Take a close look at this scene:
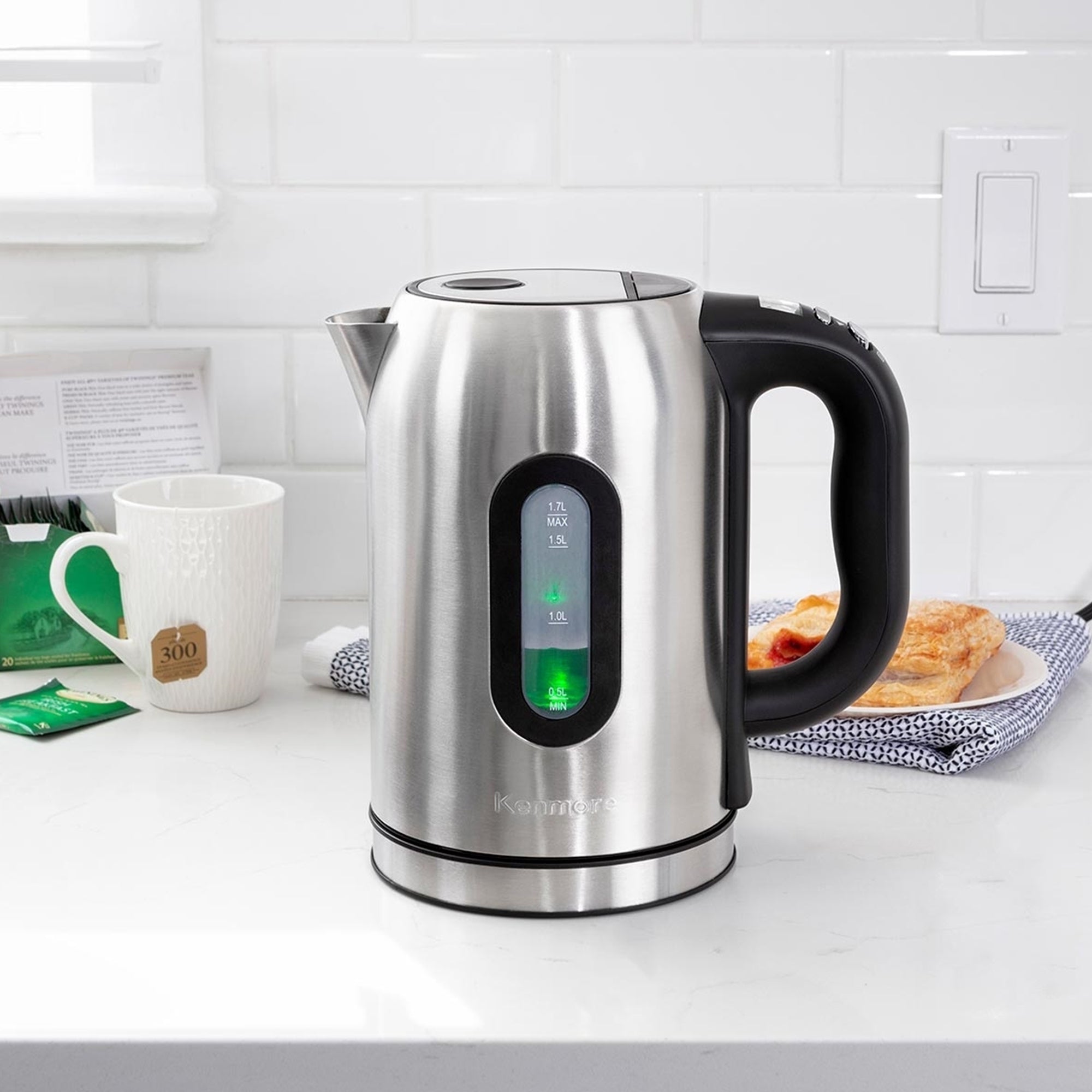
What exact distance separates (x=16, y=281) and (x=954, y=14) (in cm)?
73

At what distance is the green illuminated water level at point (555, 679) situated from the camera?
597mm

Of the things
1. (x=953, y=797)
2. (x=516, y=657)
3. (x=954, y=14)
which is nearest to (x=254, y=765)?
(x=516, y=657)

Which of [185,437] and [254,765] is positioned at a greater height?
[185,437]

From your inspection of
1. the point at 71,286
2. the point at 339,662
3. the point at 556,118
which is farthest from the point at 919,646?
the point at 71,286

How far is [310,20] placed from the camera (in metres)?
1.05

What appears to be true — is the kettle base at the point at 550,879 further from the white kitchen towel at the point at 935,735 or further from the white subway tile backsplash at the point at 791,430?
the white subway tile backsplash at the point at 791,430

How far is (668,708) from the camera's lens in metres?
0.62

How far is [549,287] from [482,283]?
0.10ft

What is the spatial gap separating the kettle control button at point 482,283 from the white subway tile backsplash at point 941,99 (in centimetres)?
52

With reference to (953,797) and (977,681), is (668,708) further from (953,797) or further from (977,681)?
(977,681)

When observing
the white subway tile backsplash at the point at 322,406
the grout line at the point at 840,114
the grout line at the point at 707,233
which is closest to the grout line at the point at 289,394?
the white subway tile backsplash at the point at 322,406

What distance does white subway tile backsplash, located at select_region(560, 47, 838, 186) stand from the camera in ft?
3.46

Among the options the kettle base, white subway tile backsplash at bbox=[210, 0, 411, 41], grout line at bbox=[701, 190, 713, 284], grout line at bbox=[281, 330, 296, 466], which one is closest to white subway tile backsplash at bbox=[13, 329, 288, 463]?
grout line at bbox=[281, 330, 296, 466]

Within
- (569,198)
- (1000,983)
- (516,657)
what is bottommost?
(1000,983)
